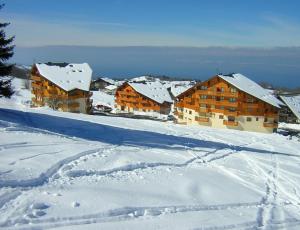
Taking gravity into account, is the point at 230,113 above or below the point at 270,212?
above

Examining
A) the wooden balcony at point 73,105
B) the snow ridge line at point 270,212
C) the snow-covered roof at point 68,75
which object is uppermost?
the snow-covered roof at point 68,75

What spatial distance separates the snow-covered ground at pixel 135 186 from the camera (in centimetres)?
1225

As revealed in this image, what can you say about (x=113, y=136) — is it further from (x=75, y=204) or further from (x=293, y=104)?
(x=293, y=104)

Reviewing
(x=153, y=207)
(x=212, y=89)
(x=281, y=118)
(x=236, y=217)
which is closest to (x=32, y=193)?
(x=153, y=207)

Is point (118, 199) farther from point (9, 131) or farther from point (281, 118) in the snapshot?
point (281, 118)

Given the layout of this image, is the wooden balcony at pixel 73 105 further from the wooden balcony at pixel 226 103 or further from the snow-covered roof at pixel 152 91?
the snow-covered roof at pixel 152 91

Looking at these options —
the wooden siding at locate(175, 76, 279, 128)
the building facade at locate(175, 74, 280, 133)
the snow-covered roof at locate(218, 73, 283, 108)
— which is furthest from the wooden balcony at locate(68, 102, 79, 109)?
the snow-covered roof at locate(218, 73, 283, 108)

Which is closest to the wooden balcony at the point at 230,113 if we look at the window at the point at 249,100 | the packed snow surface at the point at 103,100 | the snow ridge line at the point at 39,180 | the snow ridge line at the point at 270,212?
the window at the point at 249,100

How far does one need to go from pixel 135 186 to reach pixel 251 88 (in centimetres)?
5859

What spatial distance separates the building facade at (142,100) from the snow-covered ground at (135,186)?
82.3 metres

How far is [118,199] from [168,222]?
6.90ft

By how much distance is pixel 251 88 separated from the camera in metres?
71.4

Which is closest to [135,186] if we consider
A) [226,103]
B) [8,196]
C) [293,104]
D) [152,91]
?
[8,196]

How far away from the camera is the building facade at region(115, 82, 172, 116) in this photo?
11144 cm
